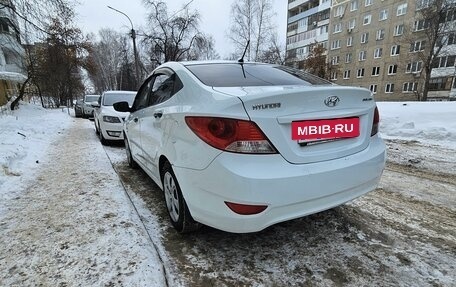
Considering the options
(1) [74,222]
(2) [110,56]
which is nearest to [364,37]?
(2) [110,56]

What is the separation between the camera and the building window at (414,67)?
33156mm

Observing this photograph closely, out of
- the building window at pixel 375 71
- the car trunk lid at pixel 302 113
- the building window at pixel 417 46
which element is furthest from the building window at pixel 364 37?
the car trunk lid at pixel 302 113

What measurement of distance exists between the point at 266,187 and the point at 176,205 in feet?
3.51

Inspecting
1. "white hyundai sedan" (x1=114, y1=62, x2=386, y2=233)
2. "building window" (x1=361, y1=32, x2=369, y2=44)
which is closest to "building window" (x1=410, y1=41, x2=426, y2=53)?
"building window" (x1=361, y1=32, x2=369, y2=44)

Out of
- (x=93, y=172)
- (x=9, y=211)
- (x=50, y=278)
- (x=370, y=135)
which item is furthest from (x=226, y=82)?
(x=93, y=172)

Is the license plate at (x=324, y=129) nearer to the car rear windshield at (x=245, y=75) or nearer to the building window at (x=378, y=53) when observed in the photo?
the car rear windshield at (x=245, y=75)

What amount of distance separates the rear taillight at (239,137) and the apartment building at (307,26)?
4278 cm

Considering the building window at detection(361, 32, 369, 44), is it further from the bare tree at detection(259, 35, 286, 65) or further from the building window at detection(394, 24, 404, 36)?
the bare tree at detection(259, 35, 286, 65)

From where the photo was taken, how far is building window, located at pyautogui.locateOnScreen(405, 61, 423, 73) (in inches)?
1305

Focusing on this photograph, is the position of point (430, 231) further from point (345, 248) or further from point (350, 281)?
point (350, 281)

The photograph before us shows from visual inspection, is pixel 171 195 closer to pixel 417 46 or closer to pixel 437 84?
pixel 437 84

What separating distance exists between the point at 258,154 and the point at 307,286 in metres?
0.95

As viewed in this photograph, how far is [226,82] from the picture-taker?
241cm

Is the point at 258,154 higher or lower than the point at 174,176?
higher
